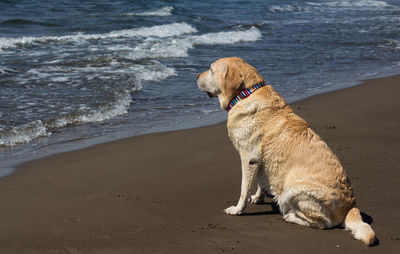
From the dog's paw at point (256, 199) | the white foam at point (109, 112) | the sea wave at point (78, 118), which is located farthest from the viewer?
the white foam at point (109, 112)

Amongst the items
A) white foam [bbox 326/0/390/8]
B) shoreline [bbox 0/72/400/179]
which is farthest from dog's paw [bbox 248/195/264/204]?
white foam [bbox 326/0/390/8]

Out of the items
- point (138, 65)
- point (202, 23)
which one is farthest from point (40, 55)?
point (202, 23)

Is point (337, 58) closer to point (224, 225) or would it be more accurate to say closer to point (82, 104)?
point (82, 104)

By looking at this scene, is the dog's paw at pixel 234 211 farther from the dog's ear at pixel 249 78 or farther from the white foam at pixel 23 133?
the white foam at pixel 23 133

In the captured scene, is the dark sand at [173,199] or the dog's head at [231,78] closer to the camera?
the dark sand at [173,199]

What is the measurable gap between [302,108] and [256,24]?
14.5m

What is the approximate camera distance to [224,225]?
464 cm

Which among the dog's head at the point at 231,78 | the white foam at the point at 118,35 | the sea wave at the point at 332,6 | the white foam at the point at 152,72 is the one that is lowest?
the white foam at the point at 152,72

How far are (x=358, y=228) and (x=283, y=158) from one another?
90 cm

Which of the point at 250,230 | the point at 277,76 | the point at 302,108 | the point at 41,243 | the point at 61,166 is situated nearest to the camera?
the point at 41,243

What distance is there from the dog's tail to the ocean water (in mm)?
4322

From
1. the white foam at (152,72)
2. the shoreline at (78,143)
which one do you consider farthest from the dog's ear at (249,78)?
the white foam at (152,72)

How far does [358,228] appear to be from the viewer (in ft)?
14.1

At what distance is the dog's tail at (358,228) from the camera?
4154 millimetres
